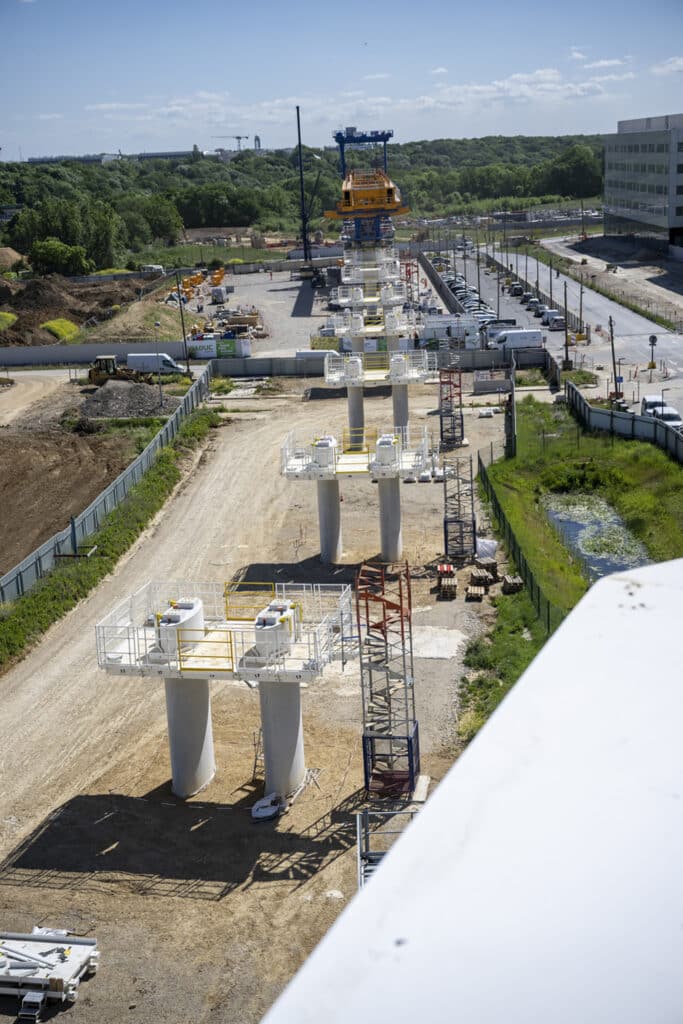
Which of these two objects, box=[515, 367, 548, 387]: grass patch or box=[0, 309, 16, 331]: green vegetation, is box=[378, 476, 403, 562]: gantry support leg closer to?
box=[515, 367, 548, 387]: grass patch

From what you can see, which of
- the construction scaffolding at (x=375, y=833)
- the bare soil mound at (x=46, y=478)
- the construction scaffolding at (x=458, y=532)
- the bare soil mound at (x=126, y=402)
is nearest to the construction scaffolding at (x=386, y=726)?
the construction scaffolding at (x=375, y=833)

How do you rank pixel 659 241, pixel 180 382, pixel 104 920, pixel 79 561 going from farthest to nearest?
1. pixel 659 241
2. pixel 180 382
3. pixel 79 561
4. pixel 104 920

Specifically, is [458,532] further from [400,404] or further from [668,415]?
[668,415]

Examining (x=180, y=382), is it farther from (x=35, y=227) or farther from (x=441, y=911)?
(x=35, y=227)

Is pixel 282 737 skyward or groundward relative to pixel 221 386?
groundward

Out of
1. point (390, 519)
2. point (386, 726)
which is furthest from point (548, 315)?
point (386, 726)

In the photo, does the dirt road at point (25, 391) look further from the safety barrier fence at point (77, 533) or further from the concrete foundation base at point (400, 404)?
the concrete foundation base at point (400, 404)

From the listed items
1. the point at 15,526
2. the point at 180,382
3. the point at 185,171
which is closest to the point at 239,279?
the point at 180,382
